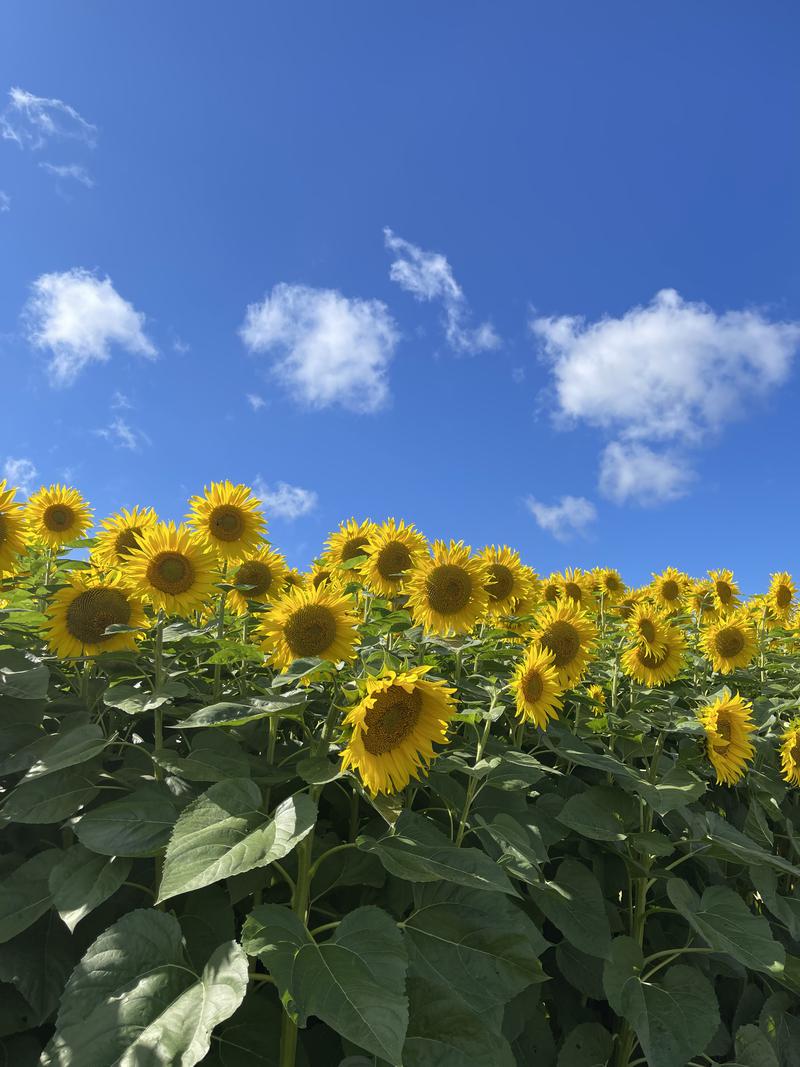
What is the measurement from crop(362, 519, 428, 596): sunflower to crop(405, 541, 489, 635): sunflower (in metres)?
0.28

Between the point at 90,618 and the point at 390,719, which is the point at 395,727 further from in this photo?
the point at 90,618

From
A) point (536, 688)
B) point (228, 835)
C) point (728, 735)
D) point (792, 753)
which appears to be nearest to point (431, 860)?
point (228, 835)

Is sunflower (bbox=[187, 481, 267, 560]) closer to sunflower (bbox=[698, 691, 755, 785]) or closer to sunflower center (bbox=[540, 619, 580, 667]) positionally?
sunflower center (bbox=[540, 619, 580, 667])

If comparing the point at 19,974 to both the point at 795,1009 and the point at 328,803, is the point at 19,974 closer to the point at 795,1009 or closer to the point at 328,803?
the point at 328,803

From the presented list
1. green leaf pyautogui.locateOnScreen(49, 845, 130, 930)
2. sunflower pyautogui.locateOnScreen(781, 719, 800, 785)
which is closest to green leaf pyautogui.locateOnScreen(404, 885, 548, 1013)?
green leaf pyautogui.locateOnScreen(49, 845, 130, 930)

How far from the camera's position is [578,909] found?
2.92 meters

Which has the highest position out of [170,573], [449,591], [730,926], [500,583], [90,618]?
[500,583]

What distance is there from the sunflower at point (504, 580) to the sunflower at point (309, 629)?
1.28m

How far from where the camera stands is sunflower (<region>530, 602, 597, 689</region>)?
3.89 m

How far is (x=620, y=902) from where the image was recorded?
11.9ft

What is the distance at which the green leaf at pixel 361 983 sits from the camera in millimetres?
1752

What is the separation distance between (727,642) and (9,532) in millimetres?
4441

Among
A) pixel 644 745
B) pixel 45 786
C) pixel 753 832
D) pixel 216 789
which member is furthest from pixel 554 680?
pixel 45 786

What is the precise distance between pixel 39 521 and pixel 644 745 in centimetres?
404
